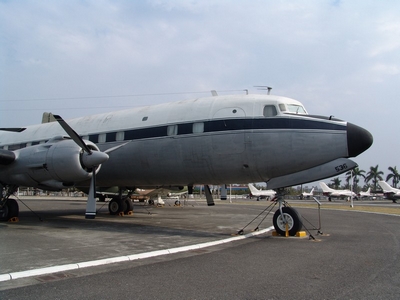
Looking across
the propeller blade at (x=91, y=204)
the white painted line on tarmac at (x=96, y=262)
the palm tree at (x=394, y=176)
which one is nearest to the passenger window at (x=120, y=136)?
the propeller blade at (x=91, y=204)

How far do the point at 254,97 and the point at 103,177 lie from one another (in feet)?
23.8

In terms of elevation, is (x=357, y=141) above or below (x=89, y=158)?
above

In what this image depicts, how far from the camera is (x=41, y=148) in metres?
12.5

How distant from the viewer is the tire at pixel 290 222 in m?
10.6

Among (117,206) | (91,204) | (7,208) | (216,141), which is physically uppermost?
(216,141)

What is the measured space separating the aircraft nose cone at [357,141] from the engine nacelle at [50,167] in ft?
28.1

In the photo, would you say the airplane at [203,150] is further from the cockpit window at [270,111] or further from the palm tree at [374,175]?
the palm tree at [374,175]

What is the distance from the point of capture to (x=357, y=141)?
9.83 meters

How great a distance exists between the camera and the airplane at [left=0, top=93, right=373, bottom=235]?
10.1 m

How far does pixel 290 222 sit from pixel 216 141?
11.4ft

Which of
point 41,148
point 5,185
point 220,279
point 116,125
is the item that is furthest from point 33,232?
point 220,279

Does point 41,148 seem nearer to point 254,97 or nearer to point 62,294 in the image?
point 254,97

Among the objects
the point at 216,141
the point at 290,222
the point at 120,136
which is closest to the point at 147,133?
the point at 120,136

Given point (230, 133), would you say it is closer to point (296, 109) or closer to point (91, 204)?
point (296, 109)
